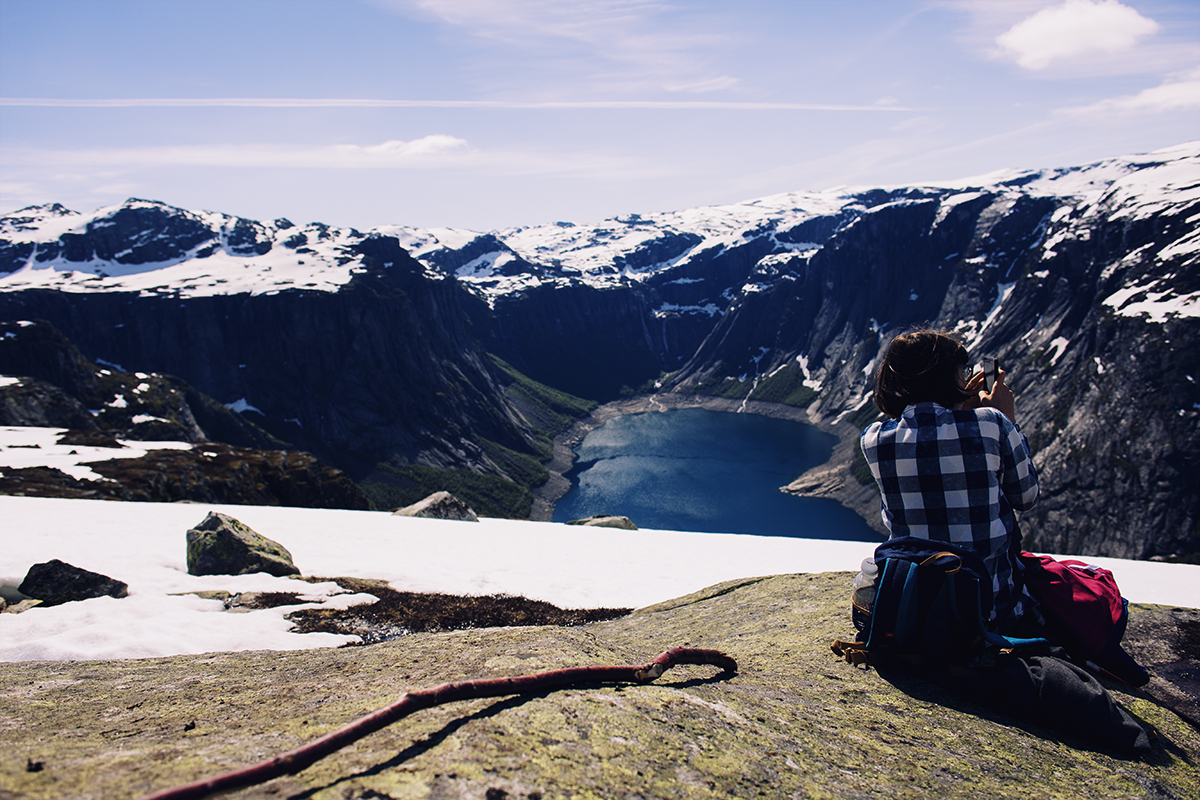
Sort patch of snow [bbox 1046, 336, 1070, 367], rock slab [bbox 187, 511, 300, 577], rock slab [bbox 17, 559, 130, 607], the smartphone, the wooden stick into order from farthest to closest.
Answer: patch of snow [bbox 1046, 336, 1070, 367] < rock slab [bbox 187, 511, 300, 577] < rock slab [bbox 17, 559, 130, 607] < the smartphone < the wooden stick

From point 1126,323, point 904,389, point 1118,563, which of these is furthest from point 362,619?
point 1126,323

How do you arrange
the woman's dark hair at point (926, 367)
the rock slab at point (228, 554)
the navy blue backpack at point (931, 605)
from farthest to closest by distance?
1. the rock slab at point (228, 554)
2. the woman's dark hair at point (926, 367)
3. the navy blue backpack at point (931, 605)

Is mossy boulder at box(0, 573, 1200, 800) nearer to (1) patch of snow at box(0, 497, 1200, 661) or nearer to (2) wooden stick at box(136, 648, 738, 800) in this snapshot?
(2) wooden stick at box(136, 648, 738, 800)

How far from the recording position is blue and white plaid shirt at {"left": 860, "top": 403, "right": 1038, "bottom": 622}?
5.93 metres

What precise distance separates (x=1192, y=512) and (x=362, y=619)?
521 feet

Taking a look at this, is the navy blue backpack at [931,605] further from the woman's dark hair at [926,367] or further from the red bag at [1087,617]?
the woman's dark hair at [926,367]

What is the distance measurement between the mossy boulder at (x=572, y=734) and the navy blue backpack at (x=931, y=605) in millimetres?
419

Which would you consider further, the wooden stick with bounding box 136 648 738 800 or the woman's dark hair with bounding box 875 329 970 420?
the woman's dark hair with bounding box 875 329 970 420

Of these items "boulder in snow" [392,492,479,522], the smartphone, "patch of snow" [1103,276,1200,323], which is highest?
"patch of snow" [1103,276,1200,323]

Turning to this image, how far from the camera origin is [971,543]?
5996 mm

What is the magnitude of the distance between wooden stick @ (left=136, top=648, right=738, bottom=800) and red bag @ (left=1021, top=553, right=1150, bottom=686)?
335cm

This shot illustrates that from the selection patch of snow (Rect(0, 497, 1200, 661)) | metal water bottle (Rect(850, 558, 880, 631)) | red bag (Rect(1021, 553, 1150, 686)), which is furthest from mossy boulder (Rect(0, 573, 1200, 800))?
patch of snow (Rect(0, 497, 1200, 661))

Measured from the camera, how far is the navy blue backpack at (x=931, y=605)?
562 centimetres

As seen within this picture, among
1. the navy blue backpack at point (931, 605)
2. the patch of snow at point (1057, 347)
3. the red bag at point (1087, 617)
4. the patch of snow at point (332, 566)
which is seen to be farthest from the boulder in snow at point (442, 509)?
the patch of snow at point (1057, 347)
